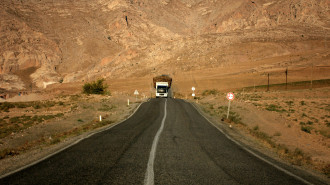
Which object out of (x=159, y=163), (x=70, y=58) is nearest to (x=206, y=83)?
(x=159, y=163)

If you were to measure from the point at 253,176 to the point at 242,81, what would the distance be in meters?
66.2

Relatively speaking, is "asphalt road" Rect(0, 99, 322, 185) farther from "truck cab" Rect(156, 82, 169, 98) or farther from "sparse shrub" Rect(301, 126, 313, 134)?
"truck cab" Rect(156, 82, 169, 98)

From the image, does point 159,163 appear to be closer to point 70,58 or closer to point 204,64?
point 204,64

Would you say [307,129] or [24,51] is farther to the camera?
[24,51]

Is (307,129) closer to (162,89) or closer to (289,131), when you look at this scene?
(289,131)

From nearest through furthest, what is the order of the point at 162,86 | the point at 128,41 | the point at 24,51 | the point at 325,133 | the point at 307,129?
the point at 325,133 < the point at 307,129 < the point at 162,86 < the point at 24,51 < the point at 128,41

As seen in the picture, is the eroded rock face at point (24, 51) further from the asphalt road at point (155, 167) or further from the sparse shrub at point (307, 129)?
the asphalt road at point (155, 167)

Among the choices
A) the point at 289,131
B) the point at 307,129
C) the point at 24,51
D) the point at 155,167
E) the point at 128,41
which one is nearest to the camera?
the point at 155,167

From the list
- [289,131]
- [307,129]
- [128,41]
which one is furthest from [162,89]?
[128,41]

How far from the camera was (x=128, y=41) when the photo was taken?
13725cm

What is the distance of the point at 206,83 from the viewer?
72.9 m

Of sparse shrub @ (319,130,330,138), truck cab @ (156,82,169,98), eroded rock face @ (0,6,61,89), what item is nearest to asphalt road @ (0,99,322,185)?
sparse shrub @ (319,130,330,138)

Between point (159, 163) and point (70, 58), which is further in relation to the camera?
point (70, 58)

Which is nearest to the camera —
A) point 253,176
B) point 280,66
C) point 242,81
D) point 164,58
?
point 253,176
